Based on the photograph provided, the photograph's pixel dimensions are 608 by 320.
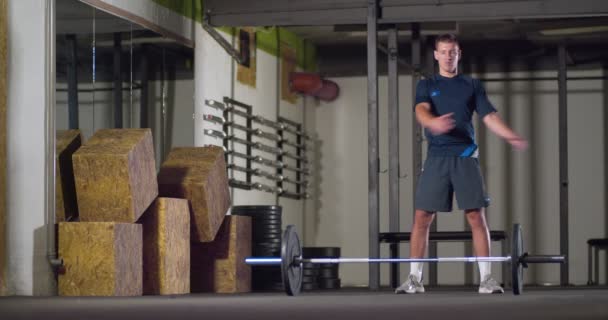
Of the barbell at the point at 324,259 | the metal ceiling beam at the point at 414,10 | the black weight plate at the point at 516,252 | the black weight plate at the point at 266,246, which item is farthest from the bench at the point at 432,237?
the black weight plate at the point at 516,252

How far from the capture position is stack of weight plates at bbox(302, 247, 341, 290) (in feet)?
33.2

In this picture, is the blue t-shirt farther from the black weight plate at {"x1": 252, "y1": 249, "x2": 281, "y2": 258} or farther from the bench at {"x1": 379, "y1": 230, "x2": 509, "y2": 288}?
the black weight plate at {"x1": 252, "y1": 249, "x2": 281, "y2": 258}

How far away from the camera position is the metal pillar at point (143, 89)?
918 cm

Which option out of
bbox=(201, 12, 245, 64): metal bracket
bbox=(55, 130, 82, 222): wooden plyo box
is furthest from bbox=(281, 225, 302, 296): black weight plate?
bbox=(201, 12, 245, 64): metal bracket

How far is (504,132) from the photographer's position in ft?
22.4

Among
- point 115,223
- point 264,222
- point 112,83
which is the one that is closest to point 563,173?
point 264,222

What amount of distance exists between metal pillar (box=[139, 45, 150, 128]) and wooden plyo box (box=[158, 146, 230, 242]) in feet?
1.43

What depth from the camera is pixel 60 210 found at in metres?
7.80

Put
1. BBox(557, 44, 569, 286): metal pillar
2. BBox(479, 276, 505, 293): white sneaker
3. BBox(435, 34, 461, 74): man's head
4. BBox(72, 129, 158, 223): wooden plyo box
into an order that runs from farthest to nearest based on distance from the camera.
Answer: BBox(557, 44, 569, 286): metal pillar, BBox(72, 129, 158, 223): wooden plyo box, BBox(479, 276, 505, 293): white sneaker, BBox(435, 34, 461, 74): man's head

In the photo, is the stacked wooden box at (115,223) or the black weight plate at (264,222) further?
the black weight plate at (264,222)

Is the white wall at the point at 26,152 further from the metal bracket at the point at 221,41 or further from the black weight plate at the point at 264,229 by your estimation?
Answer: the metal bracket at the point at 221,41

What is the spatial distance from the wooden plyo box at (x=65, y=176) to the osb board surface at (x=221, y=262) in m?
1.29

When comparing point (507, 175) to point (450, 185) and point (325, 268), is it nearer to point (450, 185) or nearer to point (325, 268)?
point (325, 268)

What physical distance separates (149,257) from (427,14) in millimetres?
2729
